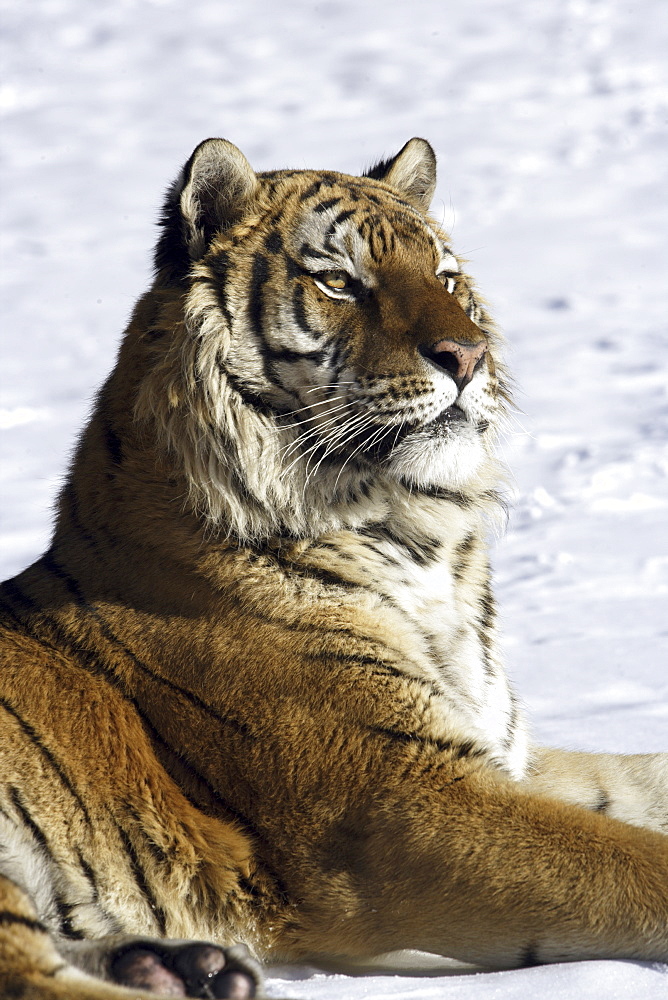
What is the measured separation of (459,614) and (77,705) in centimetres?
91

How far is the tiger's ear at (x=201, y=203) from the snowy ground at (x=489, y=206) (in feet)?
2.97

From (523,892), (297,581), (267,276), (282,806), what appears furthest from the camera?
(267,276)

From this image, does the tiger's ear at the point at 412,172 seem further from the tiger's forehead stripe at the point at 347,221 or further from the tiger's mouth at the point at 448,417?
the tiger's mouth at the point at 448,417

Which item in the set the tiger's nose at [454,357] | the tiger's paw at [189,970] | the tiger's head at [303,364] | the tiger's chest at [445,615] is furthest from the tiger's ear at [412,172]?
the tiger's paw at [189,970]

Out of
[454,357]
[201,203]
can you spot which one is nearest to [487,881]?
[454,357]

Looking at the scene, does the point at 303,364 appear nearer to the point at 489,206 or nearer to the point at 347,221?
the point at 347,221

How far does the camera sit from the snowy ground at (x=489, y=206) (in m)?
5.25

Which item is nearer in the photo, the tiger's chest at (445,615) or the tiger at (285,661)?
the tiger at (285,661)

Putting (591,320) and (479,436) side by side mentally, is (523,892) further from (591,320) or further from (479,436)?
(591,320)

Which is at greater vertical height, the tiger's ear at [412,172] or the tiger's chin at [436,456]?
the tiger's ear at [412,172]

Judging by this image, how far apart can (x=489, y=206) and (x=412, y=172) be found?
23.2 ft

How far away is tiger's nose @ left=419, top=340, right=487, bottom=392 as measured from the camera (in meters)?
2.77

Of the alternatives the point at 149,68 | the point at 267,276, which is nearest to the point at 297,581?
the point at 267,276

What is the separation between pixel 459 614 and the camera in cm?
296
